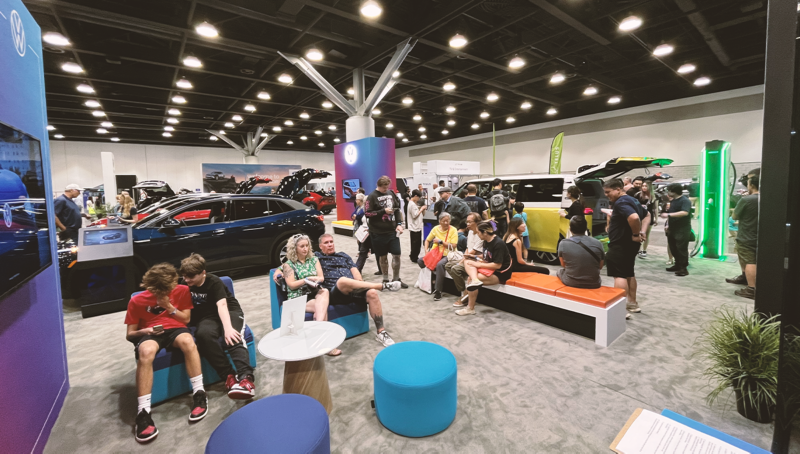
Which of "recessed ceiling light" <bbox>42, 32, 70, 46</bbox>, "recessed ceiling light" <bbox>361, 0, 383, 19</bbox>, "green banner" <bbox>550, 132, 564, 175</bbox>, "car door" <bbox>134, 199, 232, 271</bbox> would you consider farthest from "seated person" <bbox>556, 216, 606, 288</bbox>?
"green banner" <bbox>550, 132, 564, 175</bbox>

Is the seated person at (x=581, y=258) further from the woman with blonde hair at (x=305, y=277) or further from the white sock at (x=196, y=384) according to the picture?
the white sock at (x=196, y=384)

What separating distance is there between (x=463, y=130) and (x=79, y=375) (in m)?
17.6

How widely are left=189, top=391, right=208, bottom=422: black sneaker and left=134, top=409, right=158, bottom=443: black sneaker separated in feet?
0.68

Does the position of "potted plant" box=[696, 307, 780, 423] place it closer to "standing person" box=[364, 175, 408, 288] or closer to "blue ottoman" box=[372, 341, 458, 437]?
"blue ottoman" box=[372, 341, 458, 437]

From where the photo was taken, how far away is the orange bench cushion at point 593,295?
3184 millimetres

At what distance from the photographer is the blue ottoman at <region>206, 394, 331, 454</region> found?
1402 mm

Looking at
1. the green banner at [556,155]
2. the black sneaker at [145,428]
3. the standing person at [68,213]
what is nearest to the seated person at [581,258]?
the black sneaker at [145,428]

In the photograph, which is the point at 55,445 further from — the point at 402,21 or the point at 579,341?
the point at 402,21

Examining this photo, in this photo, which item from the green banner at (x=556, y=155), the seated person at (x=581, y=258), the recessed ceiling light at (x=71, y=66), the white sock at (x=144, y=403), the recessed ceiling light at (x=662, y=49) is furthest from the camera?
the green banner at (x=556, y=155)

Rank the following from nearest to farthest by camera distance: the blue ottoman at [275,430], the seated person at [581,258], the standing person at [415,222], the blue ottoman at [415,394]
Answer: the blue ottoman at [275,430], the blue ottoman at [415,394], the seated person at [581,258], the standing person at [415,222]

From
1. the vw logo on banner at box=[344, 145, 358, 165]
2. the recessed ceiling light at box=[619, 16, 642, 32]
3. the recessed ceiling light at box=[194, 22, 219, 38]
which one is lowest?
the vw logo on banner at box=[344, 145, 358, 165]

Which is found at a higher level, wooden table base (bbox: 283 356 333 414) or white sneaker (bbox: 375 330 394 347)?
wooden table base (bbox: 283 356 333 414)

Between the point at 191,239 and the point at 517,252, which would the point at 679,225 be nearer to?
the point at 517,252

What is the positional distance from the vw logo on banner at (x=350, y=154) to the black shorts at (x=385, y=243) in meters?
5.12
